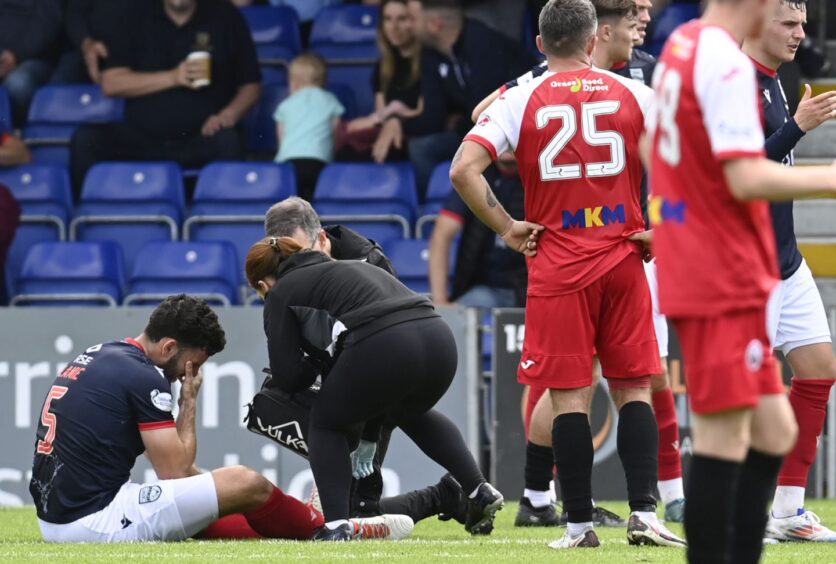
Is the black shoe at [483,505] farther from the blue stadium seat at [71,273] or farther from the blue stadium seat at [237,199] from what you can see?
the blue stadium seat at [237,199]

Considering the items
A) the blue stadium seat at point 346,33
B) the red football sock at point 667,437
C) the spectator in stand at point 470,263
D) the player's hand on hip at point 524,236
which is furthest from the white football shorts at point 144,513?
the blue stadium seat at point 346,33

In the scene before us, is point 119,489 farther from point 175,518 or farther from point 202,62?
point 202,62

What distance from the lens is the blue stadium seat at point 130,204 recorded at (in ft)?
38.6

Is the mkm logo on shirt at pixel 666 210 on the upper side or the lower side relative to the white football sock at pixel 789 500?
upper

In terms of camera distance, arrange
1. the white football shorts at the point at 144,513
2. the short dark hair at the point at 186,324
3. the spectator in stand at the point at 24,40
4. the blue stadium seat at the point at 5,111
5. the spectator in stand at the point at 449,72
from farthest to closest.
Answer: the spectator in stand at the point at 24,40 → the blue stadium seat at the point at 5,111 → the spectator in stand at the point at 449,72 → the short dark hair at the point at 186,324 → the white football shorts at the point at 144,513

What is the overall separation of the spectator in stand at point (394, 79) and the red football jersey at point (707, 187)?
7796 mm

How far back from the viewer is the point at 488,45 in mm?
11367

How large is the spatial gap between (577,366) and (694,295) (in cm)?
184

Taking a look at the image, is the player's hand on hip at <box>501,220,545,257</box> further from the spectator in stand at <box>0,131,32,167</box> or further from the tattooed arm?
the spectator in stand at <box>0,131,32,167</box>

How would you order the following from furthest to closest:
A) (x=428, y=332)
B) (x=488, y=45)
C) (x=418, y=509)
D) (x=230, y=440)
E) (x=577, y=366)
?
(x=488, y=45)
(x=230, y=440)
(x=418, y=509)
(x=428, y=332)
(x=577, y=366)

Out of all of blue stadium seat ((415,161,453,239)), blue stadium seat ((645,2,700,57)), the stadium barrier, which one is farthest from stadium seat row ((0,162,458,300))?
the stadium barrier

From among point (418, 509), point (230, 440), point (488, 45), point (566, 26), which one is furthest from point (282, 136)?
point (566, 26)

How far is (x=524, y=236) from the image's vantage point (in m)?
5.78

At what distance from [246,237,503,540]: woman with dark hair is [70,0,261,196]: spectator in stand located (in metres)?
5.92
